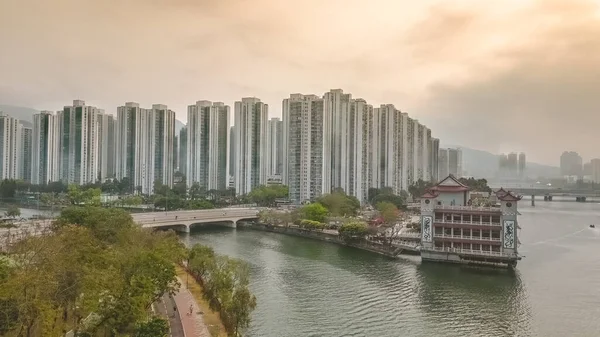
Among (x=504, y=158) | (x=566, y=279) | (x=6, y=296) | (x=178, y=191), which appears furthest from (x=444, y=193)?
(x=504, y=158)

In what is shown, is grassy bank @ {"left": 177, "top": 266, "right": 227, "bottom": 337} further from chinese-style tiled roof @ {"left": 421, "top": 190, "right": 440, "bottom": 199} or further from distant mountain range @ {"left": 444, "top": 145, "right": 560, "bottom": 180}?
distant mountain range @ {"left": 444, "top": 145, "right": 560, "bottom": 180}

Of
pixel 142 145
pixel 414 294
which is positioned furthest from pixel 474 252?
pixel 142 145

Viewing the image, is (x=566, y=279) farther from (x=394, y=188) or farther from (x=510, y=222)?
(x=394, y=188)

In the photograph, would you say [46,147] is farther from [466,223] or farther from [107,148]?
[466,223]

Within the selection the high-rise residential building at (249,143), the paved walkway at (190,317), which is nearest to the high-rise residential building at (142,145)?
the high-rise residential building at (249,143)

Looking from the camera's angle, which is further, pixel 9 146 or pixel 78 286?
pixel 9 146

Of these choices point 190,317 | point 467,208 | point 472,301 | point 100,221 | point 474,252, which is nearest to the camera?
point 190,317
